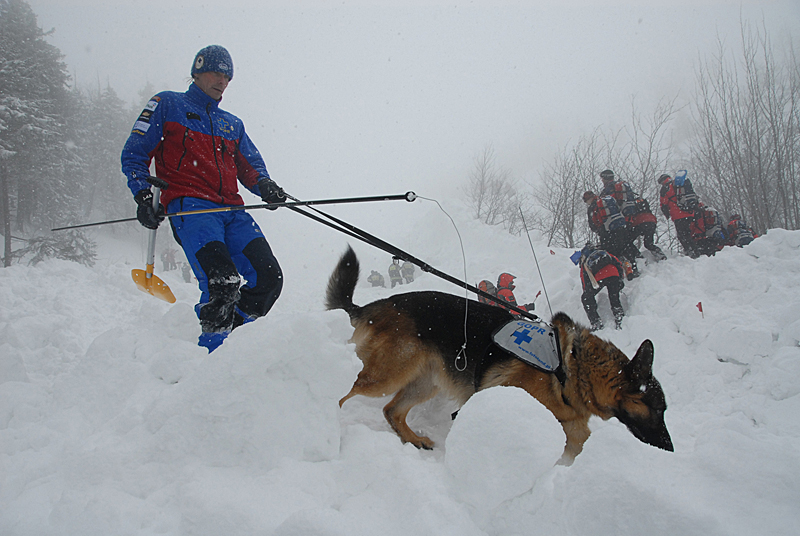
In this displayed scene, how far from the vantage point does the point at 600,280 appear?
18.1 feet

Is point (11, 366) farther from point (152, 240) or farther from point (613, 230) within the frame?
point (613, 230)

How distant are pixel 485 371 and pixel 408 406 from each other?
1.92 feet


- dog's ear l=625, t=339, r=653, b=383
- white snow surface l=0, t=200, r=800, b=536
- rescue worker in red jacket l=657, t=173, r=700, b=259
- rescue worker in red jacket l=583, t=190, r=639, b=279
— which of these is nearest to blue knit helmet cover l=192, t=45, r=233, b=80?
white snow surface l=0, t=200, r=800, b=536

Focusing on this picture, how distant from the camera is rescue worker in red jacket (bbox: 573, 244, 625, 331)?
215 inches

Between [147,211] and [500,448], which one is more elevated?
[147,211]

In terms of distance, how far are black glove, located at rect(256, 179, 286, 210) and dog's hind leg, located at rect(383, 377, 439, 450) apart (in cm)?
179

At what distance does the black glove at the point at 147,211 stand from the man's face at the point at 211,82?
0.97 meters

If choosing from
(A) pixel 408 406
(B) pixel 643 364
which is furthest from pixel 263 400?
(B) pixel 643 364

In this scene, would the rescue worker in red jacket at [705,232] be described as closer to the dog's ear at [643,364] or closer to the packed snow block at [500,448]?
the dog's ear at [643,364]

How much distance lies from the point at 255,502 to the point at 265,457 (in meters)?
0.21

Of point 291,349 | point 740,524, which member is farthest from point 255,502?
point 740,524

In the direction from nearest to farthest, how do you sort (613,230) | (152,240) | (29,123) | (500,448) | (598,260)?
(500,448), (152,240), (598,260), (613,230), (29,123)

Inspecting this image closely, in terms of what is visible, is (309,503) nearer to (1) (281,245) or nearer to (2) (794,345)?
(2) (794,345)

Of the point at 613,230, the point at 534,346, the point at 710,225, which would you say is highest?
the point at 710,225
